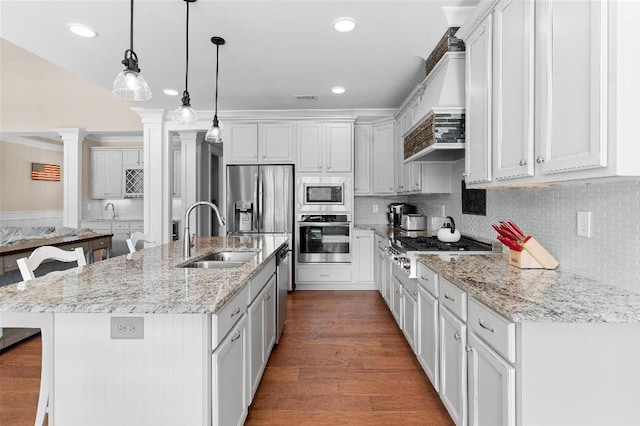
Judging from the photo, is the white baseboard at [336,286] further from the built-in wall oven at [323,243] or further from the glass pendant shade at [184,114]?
the glass pendant shade at [184,114]

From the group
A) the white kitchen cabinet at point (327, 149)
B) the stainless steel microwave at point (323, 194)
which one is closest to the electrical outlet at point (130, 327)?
the stainless steel microwave at point (323, 194)

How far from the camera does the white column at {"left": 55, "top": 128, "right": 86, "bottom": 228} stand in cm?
663

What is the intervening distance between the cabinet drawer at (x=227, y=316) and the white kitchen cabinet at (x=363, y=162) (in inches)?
145

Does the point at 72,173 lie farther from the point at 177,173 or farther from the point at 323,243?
the point at 323,243

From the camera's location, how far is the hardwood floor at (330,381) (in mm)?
2152

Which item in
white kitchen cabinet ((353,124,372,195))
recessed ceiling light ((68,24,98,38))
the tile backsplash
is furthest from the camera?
white kitchen cabinet ((353,124,372,195))

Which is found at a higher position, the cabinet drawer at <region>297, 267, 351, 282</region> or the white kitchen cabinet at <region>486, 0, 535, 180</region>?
the white kitchen cabinet at <region>486, 0, 535, 180</region>

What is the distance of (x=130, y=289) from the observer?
1.56m

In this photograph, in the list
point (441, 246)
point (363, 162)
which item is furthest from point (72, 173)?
point (441, 246)

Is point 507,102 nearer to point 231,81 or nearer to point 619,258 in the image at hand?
point 619,258

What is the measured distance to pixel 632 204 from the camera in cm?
155

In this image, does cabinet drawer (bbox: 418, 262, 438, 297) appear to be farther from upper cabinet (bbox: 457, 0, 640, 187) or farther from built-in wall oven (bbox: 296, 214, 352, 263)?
built-in wall oven (bbox: 296, 214, 352, 263)

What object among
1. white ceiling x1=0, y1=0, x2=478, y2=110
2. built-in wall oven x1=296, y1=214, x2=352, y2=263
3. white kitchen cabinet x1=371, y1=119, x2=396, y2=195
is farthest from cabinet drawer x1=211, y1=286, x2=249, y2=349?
white kitchen cabinet x1=371, y1=119, x2=396, y2=195

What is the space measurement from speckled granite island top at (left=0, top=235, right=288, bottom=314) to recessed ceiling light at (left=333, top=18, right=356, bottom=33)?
1873 mm
